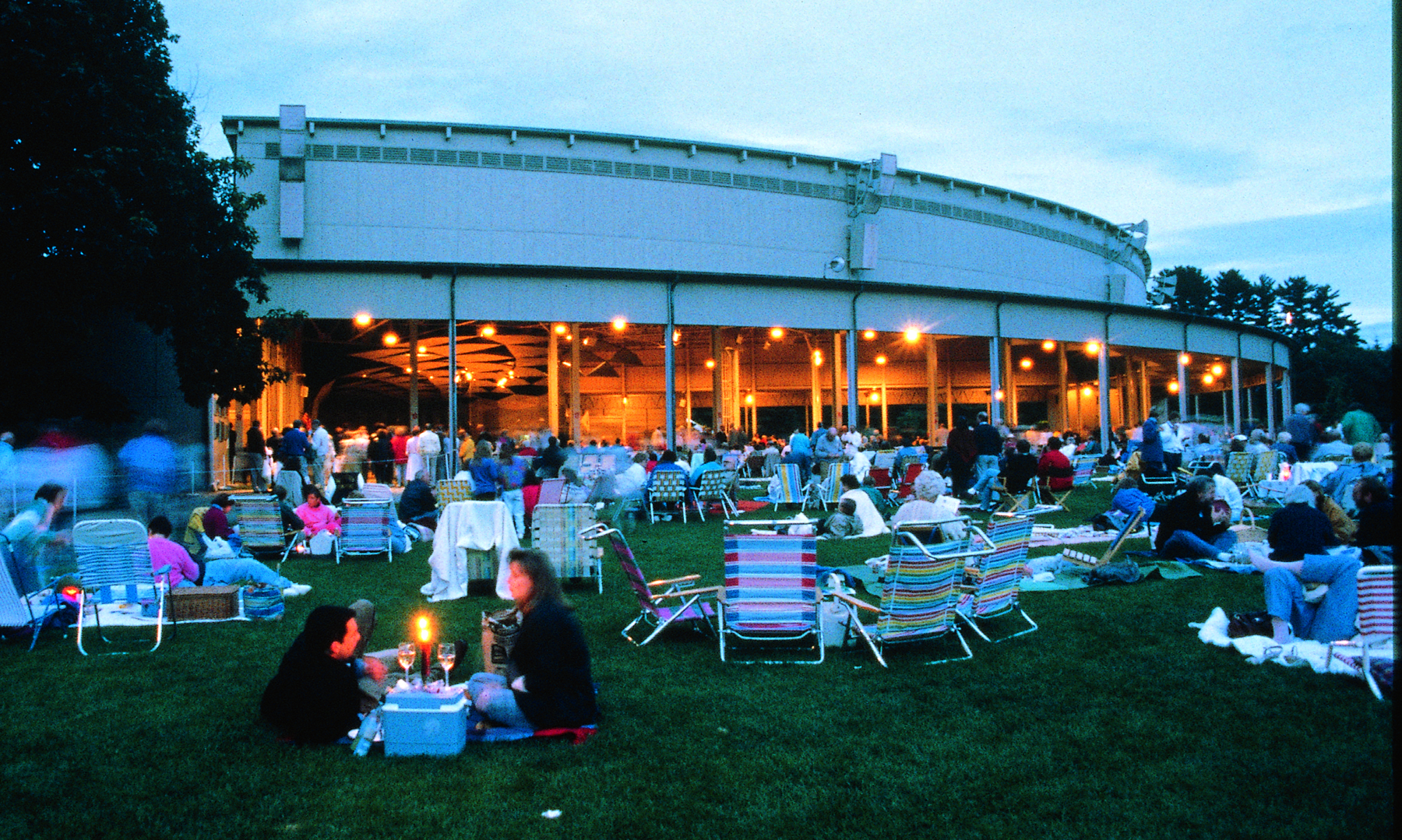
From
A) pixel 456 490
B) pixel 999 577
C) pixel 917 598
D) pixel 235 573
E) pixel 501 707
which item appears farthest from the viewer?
pixel 456 490

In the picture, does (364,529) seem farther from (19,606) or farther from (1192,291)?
(1192,291)

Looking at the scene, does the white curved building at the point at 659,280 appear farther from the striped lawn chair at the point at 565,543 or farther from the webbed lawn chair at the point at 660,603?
the webbed lawn chair at the point at 660,603

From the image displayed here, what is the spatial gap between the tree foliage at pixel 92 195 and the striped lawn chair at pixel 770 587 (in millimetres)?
12213

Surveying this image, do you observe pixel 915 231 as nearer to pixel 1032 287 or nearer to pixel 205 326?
pixel 1032 287

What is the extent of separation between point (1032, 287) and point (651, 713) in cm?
2971

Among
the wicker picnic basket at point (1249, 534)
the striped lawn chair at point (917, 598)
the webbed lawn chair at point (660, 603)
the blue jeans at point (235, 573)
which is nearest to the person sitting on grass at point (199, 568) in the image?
the blue jeans at point (235, 573)

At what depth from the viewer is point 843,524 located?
439 inches

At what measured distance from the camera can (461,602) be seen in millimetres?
7637

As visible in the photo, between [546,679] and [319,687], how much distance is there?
1.08m

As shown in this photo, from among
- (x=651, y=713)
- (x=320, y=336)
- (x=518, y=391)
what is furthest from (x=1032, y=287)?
(x=651, y=713)

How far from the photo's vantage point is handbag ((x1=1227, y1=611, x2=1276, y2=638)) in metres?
5.54

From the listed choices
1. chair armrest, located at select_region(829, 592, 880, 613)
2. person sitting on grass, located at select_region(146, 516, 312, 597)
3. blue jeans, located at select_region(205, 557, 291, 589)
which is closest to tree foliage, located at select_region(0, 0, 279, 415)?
person sitting on grass, located at select_region(146, 516, 312, 597)

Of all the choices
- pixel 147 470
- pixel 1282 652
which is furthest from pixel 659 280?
pixel 1282 652

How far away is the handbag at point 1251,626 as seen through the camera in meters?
5.54
